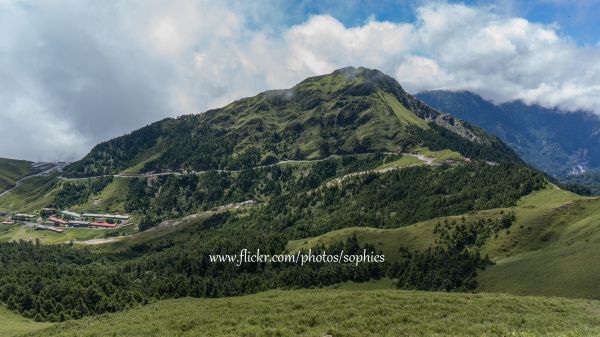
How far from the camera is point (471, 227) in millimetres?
166000

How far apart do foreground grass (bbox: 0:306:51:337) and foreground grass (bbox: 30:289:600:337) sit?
79.7 metres

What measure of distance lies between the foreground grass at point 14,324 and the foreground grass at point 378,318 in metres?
79.7

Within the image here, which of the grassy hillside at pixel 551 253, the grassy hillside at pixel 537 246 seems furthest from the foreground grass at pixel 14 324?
the grassy hillside at pixel 551 253

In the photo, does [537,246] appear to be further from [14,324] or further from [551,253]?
[14,324]

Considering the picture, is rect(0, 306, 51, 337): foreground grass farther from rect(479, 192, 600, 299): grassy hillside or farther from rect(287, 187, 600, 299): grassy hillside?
rect(479, 192, 600, 299): grassy hillside

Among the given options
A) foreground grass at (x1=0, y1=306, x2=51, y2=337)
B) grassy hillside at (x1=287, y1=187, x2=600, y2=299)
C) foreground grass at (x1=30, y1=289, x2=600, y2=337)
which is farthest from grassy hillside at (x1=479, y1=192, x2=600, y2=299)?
foreground grass at (x1=0, y1=306, x2=51, y2=337)

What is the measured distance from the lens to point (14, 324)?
5428 inches

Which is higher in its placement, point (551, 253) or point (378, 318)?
point (551, 253)

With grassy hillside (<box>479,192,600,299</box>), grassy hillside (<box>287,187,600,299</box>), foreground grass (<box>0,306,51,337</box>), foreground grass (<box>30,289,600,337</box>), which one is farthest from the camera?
foreground grass (<box>0,306,51,337</box>)

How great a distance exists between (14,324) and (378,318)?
5872 inches

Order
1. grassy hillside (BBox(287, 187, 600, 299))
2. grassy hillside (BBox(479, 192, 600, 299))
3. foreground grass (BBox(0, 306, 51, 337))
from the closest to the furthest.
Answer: grassy hillside (BBox(479, 192, 600, 299)) → grassy hillside (BBox(287, 187, 600, 299)) → foreground grass (BBox(0, 306, 51, 337))

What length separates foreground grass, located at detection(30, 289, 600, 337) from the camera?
41.4m

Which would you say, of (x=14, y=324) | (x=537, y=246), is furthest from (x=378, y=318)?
(x=14, y=324)

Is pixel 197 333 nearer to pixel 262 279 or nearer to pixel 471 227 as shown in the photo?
pixel 262 279
